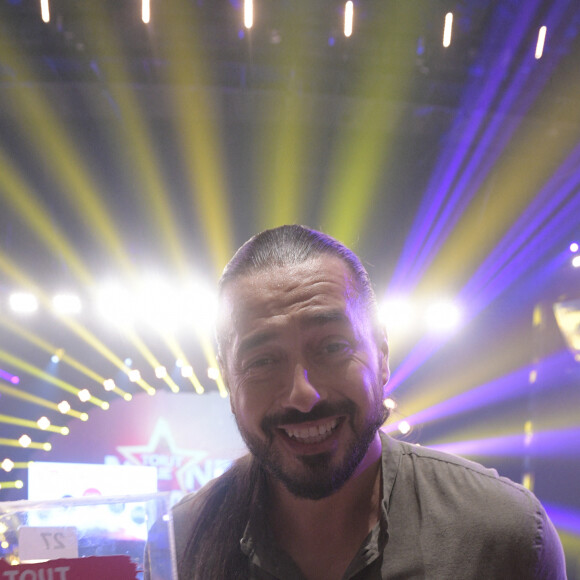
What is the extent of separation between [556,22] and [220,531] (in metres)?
3.80

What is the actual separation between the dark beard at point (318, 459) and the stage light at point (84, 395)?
218 inches

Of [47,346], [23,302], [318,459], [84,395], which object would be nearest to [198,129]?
[23,302]

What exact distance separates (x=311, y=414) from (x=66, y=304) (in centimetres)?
524

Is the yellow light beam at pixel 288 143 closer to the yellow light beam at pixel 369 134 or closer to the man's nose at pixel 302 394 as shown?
the yellow light beam at pixel 369 134

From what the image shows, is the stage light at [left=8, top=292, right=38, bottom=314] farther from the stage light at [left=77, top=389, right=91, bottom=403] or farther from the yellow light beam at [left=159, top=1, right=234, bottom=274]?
the yellow light beam at [left=159, top=1, right=234, bottom=274]

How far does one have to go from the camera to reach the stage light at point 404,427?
599cm

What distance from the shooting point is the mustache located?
111cm

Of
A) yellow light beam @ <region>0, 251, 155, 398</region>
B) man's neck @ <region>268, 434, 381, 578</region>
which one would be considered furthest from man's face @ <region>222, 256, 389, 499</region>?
yellow light beam @ <region>0, 251, 155, 398</region>

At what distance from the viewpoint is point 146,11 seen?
11.6ft

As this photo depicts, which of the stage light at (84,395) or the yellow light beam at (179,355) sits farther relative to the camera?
the stage light at (84,395)

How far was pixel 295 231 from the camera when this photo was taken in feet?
4.56

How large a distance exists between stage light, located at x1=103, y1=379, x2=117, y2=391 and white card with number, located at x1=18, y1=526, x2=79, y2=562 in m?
5.74

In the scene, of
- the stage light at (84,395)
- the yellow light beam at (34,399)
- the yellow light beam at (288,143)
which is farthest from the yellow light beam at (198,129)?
the yellow light beam at (34,399)

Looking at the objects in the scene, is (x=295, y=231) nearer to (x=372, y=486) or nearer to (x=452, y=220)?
(x=372, y=486)
